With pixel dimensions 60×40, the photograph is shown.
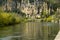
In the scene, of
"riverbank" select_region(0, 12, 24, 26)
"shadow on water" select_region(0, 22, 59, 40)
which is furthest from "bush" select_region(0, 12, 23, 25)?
"shadow on water" select_region(0, 22, 59, 40)

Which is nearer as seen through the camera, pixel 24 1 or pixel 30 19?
pixel 30 19

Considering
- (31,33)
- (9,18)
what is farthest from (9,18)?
(31,33)

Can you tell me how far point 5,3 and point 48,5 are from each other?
415 cm

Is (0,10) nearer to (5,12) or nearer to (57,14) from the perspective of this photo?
(5,12)

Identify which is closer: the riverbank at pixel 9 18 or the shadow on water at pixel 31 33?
the shadow on water at pixel 31 33

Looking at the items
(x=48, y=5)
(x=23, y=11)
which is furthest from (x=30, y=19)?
(x=48, y=5)

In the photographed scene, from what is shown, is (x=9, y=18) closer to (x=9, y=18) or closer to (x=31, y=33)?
(x=9, y=18)

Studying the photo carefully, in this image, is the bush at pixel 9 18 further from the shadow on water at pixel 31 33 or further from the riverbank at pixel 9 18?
the shadow on water at pixel 31 33

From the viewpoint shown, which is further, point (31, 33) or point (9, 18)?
point (9, 18)

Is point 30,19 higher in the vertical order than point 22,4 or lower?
lower

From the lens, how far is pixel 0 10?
19172 mm

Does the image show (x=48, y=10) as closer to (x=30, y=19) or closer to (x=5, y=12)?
(x=30, y=19)

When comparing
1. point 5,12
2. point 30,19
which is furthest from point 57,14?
point 5,12

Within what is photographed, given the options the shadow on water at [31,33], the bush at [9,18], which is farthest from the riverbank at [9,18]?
the shadow on water at [31,33]
